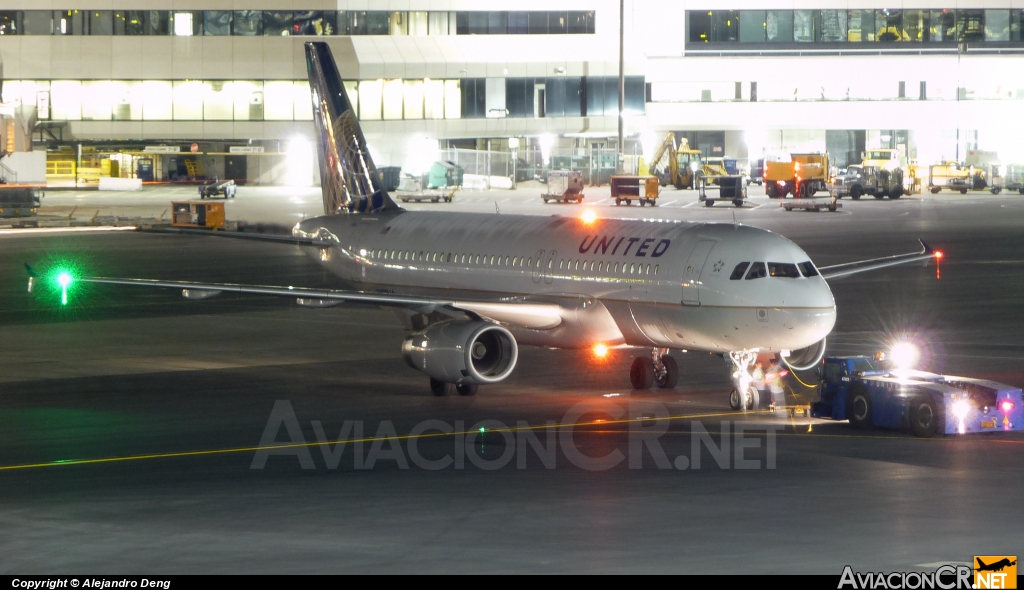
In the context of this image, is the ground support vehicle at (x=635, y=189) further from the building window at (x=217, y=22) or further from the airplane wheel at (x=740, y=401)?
the airplane wheel at (x=740, y=401)

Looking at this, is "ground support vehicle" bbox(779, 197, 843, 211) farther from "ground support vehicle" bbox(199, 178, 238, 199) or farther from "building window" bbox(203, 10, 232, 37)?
"building window" bbox(203, 10, 232, 37)

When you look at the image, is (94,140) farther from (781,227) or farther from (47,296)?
(47,296)

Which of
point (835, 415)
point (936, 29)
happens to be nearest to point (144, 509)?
point (835, 415)

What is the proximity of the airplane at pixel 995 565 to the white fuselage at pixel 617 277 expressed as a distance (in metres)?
13.4

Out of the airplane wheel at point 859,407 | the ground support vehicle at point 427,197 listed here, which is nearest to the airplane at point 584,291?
the airplane wheel at point 859,407

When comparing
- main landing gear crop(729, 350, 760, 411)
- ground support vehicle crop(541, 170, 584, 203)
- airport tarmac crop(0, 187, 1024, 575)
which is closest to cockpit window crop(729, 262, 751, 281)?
main landing gear crop(729, 350, 760, 411)

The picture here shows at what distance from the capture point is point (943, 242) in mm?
77062

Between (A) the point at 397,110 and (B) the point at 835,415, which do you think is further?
(A) the point at 397,110

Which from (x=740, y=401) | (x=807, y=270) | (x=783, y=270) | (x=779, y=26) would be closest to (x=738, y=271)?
(x=783, y=270)

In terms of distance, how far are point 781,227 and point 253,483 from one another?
2748 inches

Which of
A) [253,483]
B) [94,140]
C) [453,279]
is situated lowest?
[253,483]

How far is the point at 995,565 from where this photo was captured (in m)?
15.8

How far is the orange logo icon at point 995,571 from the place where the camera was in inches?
589

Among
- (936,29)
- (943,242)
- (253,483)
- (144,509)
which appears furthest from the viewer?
(936,29)
